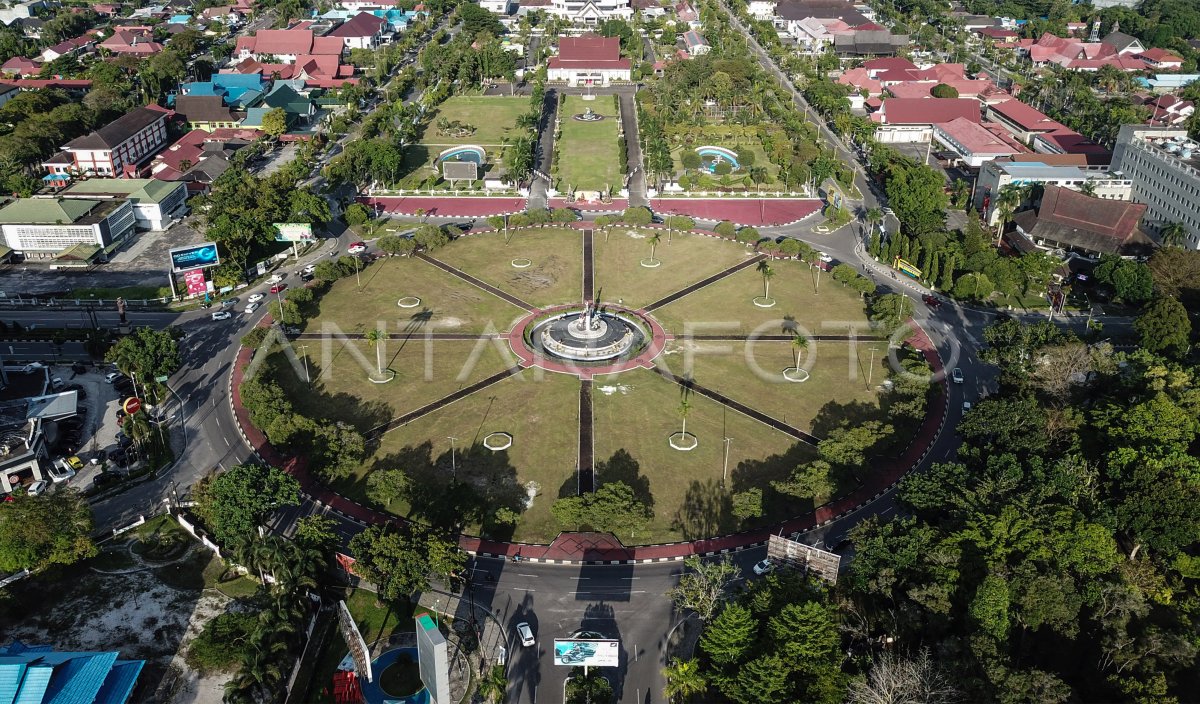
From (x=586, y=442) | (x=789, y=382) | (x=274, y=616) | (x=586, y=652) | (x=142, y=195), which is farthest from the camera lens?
(x=142, y=195)

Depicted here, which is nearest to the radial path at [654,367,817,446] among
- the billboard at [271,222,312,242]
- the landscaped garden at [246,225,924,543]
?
the landscaped garden at [246,225,924,543]

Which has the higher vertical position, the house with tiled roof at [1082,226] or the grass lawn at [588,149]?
the house with tiled roof at [1082,226]

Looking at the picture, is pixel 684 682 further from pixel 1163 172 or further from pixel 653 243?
pixel 1163 172

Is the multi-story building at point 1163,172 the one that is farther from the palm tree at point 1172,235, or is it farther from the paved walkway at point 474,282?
the paved walkway at point 474,282

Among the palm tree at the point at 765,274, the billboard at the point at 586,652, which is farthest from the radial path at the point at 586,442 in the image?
the palm tree at the point at 765,274

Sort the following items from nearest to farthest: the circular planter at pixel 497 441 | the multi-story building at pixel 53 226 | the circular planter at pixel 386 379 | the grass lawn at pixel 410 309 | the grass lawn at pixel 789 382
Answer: the circular planter at pixel 497 441 → the grass lawn at pixel 789 382 → the circular planter at pixel 386 379 → the grass lawn at pixel 410 309 → the multi-story building at pixel 53 226

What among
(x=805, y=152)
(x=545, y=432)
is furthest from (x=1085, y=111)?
(x=545, y=432)

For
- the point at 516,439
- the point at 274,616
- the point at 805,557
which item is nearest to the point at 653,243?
the point at 516,439

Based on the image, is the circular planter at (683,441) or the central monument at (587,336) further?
the central monument at (587,336)
